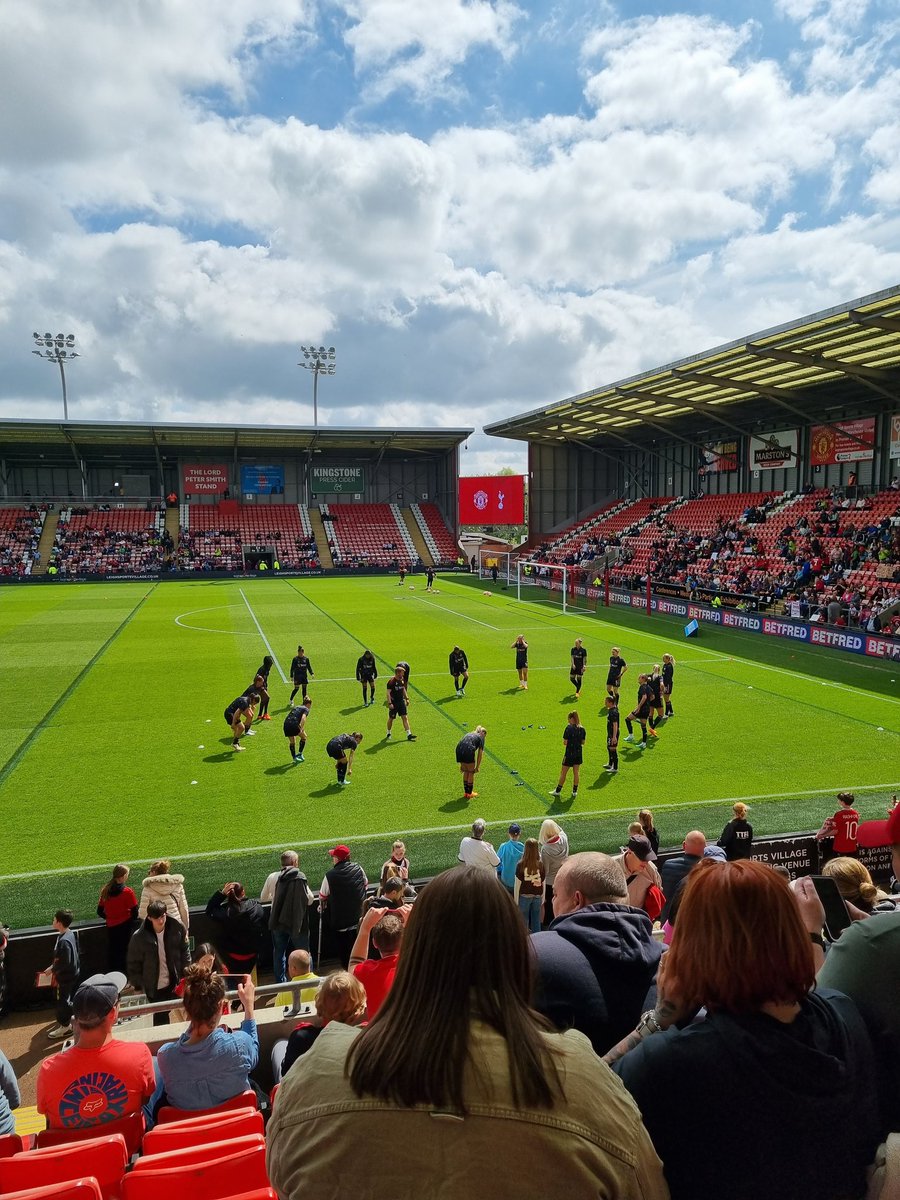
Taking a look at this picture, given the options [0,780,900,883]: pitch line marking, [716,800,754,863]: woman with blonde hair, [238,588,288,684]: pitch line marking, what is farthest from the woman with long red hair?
[238,588,288,684]: pitch line marking

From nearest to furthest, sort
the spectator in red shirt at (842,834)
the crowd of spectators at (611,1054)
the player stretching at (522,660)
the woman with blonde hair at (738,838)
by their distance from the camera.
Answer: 1. the crowd of spectators at (611,1054)
2. the woman with blonde hair at (738,838)
3. the spectator in red shirt at (842,834)
4. the player stretching at (522,660)

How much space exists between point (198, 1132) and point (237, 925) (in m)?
4.05

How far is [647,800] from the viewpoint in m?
13.2

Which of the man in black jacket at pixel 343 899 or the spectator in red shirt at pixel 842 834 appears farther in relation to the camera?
the spectator in red shirt at pixel 842 834

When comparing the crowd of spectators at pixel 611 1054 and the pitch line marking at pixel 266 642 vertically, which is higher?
the crowd of spectators at pixel 611 1054

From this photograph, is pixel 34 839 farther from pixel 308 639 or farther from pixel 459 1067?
pixel 308 639

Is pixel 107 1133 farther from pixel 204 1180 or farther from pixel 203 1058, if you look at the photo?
pixel 204 1180

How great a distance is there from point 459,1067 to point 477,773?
12.9 meters

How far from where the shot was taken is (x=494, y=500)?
190ft

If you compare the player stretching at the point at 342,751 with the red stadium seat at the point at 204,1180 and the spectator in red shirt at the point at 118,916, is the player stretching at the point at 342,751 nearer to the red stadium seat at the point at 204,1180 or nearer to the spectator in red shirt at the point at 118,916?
the spectator in red shirt at the point at 118,916

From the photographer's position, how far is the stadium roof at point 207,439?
56.5m

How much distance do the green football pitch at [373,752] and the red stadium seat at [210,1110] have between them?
573 centimetres

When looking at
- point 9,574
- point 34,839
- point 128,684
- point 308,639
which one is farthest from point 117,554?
point 34,839

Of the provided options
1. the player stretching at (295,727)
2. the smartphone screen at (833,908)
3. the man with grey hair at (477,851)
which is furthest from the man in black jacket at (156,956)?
the player stretching at (295,727)
